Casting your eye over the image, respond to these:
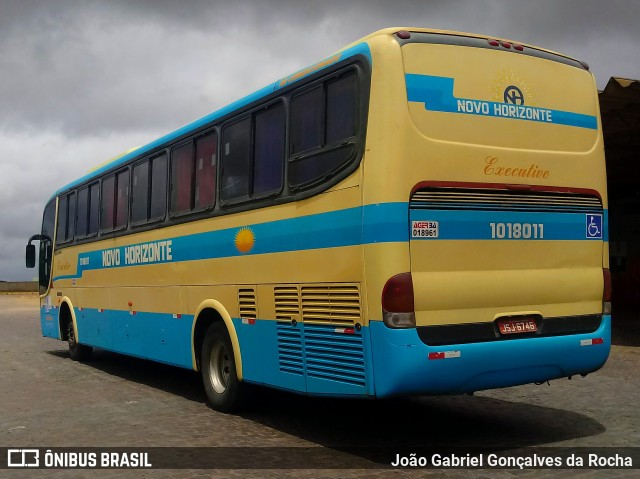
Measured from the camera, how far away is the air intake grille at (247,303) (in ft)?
25.5

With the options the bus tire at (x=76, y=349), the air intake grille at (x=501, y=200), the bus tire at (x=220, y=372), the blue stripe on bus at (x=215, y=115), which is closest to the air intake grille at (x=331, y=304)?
the air intake grille at (x=501, y=200)

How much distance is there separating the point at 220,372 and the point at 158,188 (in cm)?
297

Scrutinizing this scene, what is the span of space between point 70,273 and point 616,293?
2156 cm

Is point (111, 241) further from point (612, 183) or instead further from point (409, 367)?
point (612, 183)

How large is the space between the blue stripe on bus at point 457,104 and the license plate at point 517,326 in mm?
1823

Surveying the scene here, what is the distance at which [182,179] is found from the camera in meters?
9.58

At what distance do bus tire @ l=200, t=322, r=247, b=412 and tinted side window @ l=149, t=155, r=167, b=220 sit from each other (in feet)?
7.18

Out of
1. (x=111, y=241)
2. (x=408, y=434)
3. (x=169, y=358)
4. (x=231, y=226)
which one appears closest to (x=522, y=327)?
(x=408, y=434)

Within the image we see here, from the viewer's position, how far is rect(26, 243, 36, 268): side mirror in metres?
15.9

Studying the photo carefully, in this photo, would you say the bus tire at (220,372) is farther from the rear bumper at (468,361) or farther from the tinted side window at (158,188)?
the rear bumper at (468,361)

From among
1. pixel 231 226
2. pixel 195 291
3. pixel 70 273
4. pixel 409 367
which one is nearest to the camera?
pixel 409 367

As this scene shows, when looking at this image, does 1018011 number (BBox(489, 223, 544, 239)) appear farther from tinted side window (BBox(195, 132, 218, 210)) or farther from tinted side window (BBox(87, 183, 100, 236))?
tinted side window (BBox(87, 183, 100, 236))

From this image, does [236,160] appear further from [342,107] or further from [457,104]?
[457,104]

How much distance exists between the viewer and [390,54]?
20.3ft
